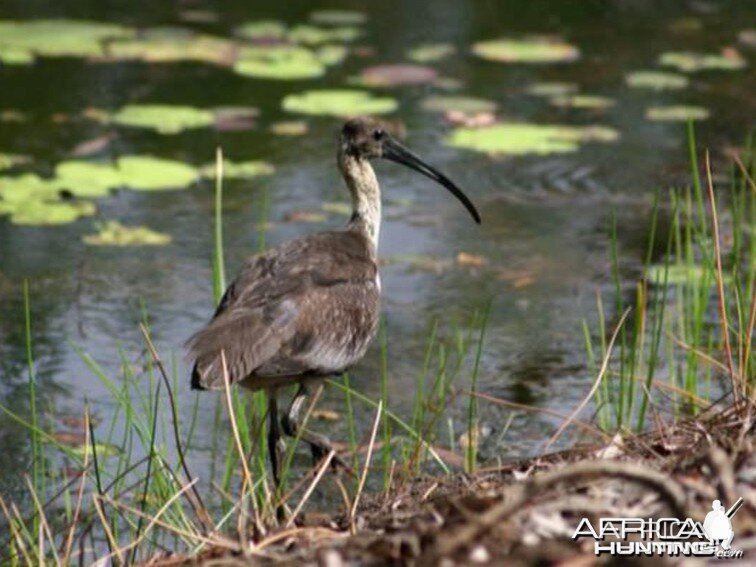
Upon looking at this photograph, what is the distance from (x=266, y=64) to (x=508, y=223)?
250cm


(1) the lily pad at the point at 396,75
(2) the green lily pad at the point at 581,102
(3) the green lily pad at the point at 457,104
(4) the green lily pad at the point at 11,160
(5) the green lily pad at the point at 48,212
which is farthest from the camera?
(1) the lily pad at the point at 396,75

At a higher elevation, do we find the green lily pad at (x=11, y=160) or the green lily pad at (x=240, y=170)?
the green lily pad at (x=11, y=160)

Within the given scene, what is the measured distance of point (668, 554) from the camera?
2982 mm

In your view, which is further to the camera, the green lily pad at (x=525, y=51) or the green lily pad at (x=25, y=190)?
the green lily pad at (x=525, y=51)

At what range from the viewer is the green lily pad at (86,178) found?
812 centimetres

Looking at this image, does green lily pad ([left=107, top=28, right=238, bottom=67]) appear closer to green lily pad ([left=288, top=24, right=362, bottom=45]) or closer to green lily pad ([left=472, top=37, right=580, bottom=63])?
green lily pad ([left=288, top=24, right=362, bottom=45])

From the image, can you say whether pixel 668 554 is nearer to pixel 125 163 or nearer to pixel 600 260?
pixel 600 260

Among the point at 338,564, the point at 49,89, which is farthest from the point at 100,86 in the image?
the point at 338,564

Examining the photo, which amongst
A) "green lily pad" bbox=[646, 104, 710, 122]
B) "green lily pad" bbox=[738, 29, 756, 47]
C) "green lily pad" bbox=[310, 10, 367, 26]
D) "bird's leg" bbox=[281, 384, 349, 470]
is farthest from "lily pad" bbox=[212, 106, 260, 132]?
"bird's leg" bbox=[281, 384, 349, 470]

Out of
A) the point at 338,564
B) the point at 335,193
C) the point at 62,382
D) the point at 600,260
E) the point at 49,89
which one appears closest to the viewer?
the point at 338,564

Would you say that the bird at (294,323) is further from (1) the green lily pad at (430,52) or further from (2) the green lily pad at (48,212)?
(1) the green lily pad at (430,52)

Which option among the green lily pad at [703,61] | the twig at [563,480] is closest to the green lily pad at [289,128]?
the green lily pad at [703,61]

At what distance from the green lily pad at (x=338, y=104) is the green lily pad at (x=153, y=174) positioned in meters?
1.01

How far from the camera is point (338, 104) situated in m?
9.30
